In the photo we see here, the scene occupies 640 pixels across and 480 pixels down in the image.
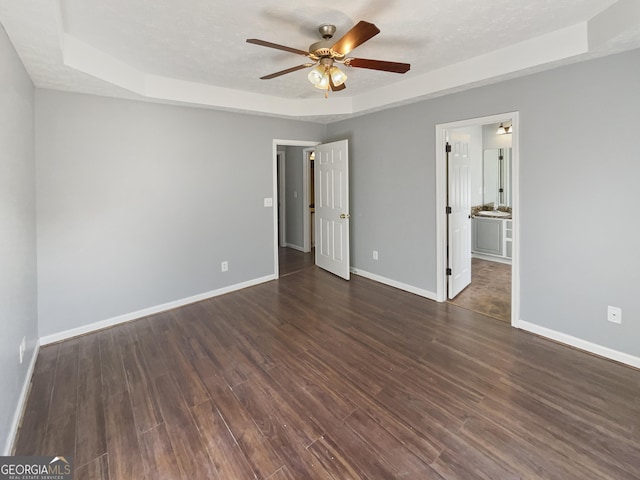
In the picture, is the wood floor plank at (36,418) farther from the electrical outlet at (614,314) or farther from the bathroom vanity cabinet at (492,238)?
the bathroom vanity cabinet at (492,238)

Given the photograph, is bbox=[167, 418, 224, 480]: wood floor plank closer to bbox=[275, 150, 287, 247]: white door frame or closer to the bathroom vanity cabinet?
bbox=[275, 150, 287, 247]: white door frame

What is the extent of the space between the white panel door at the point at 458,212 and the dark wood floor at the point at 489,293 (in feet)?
0.48

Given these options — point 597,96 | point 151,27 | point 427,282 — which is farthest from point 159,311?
point 597,96

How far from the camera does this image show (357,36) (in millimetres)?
1850

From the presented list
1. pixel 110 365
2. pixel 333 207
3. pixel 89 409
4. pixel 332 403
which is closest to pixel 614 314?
pixel 332 403

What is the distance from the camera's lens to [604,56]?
7.78ft

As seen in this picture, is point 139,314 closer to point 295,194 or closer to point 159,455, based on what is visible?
point 159,455

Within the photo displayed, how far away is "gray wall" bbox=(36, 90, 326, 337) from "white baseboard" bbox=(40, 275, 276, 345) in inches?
2.0

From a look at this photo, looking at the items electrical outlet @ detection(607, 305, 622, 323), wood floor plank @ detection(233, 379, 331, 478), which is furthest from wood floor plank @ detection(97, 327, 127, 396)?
electrical outlet @ detection(607, 305, 622, 323)

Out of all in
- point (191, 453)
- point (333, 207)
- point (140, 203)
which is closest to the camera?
point (191, 453)

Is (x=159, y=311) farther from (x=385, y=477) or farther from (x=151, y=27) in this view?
(x=385, y=477)

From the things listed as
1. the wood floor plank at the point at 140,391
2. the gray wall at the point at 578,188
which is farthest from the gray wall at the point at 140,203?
→ the gray wall at the point at 578,188

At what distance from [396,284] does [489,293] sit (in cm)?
118

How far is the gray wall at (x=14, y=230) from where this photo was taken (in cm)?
175
